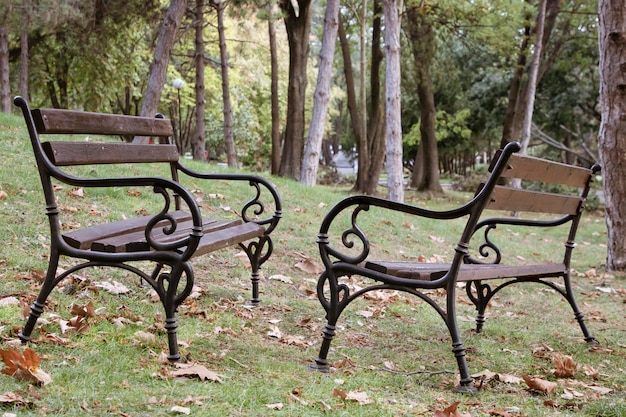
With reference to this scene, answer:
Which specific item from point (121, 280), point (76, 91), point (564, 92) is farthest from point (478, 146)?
point (121, 280)

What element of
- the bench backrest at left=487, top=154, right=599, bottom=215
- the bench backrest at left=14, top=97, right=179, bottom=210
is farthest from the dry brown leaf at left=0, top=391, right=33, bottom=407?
the bench backrest at left=487, top=154, right=599, bottom=215

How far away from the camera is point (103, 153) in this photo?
397 cm

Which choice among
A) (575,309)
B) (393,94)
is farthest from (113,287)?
(393,94)

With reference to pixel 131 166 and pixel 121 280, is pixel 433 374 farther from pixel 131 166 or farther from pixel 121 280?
pixel 131 166

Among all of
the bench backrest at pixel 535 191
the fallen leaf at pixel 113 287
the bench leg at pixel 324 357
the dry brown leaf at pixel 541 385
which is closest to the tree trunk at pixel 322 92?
the bench backrest at pixel 535 191

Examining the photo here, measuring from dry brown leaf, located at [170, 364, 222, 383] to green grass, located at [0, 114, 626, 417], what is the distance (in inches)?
1.8

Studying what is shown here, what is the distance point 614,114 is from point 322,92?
6383mm

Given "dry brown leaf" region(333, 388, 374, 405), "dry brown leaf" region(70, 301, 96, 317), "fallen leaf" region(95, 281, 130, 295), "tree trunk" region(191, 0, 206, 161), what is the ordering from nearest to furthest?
"dry brown leaf" region(333, 388, 374, 405), "dry brown leaf" region(70, 301, 96, 317), "fallen leaf" region(95, 281, 130, 295), "tree trunk" region(191, 0, 206, 161)

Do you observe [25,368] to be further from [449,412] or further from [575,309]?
[575,309]

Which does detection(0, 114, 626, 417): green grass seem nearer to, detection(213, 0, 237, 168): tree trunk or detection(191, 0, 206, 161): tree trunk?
detection(191, 0, 206, 161): tree trunk

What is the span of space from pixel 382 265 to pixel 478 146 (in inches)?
1542

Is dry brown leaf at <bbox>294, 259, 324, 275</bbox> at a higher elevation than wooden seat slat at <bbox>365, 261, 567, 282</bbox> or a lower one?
lower

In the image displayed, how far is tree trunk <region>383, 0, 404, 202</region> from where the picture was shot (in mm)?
12039

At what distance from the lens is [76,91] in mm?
28641
